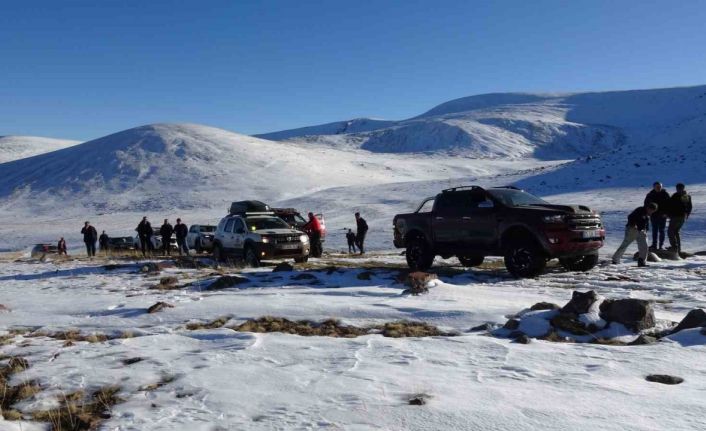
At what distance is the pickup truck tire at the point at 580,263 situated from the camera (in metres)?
13.1

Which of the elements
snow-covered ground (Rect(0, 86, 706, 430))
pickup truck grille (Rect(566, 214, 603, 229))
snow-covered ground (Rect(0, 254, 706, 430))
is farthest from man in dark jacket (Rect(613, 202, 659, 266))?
snow-covered ground (Rect(0, 254, 706, 430))

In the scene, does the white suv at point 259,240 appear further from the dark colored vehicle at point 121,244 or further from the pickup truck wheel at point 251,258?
the dark colored vehicle at point 121,244

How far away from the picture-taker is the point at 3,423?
4.74 meters

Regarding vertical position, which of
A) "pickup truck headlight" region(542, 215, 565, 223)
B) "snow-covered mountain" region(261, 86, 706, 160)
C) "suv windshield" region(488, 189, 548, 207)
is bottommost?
"pickup truck headlight" region(542, 215, 565, 223)

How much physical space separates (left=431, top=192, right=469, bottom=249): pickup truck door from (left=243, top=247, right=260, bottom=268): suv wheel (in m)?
5.49

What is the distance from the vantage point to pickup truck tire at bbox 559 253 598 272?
13.1 m

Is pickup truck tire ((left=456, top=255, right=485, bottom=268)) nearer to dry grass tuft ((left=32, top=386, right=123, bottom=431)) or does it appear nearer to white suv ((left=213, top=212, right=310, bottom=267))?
white suv ((left=213, top=212, right=310, bottom=267))

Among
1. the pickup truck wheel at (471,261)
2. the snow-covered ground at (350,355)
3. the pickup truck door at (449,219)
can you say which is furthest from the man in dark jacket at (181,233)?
the pickup truck door at (449,219)

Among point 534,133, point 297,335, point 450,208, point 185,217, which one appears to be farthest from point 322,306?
point 534,133

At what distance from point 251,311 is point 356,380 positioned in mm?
3749

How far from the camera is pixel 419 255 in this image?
14.3 meters

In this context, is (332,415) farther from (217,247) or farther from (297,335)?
(217,247)

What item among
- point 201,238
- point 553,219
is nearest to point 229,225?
point 201,238

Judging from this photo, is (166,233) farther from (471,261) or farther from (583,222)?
(583,222)
